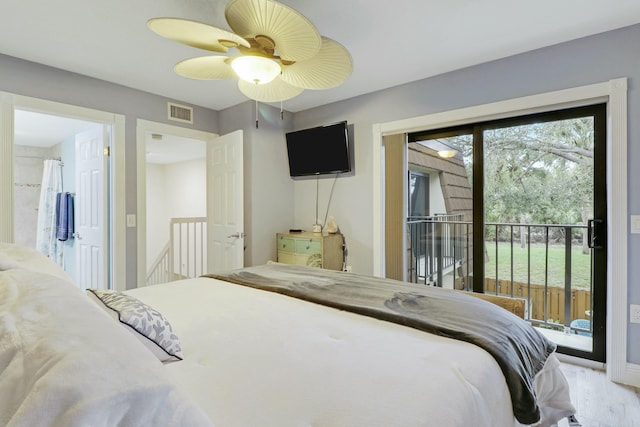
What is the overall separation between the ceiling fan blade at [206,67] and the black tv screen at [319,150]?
1642mm

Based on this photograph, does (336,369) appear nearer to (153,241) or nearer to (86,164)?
(86,164)

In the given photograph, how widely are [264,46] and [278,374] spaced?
151 centimetres

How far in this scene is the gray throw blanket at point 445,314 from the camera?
104cm

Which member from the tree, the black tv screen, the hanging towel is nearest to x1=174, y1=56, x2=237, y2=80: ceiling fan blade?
the black tv screen

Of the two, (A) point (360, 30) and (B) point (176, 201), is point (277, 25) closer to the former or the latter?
(A) point (360, 30)

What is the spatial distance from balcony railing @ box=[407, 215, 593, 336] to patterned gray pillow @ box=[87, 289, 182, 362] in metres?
2.78

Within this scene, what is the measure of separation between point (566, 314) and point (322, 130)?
2.94 m

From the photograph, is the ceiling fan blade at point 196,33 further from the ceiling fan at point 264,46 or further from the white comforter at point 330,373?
the white comforter at point 330,373

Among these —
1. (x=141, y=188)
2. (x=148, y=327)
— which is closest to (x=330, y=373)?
(x=148, y=327)

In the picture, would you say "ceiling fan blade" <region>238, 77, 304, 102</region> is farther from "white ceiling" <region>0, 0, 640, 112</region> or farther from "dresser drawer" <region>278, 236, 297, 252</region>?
"dresser drawer" <region>278, 236, 297, 252</region>

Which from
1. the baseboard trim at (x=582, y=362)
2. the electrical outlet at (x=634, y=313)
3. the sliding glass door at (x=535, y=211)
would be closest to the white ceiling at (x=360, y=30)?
the sliding glass door at (x=535, y=211)

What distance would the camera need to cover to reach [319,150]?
11.8 feet

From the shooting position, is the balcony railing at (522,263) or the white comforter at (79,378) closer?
the white comforter at (79,378)

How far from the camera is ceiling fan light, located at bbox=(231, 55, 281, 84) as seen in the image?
5.46 feet
